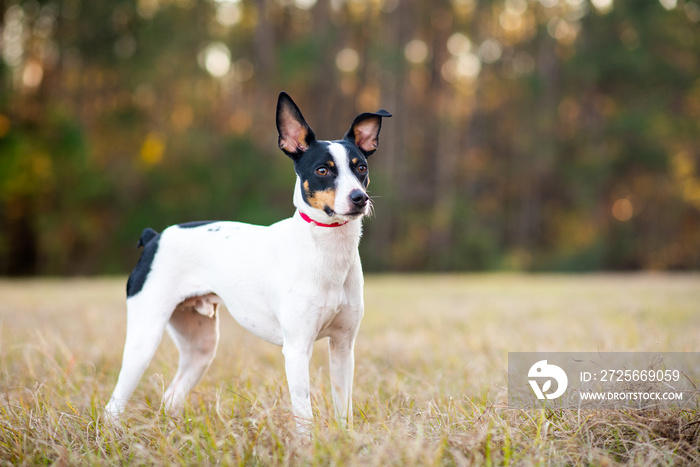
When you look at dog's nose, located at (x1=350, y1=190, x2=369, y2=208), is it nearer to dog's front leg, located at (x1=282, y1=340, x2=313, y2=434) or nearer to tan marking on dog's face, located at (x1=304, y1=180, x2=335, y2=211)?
tan marking on dog's face, located at (x1=304, y1=180, x2=335, y2=211)

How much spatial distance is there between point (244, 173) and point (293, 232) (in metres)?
18.7

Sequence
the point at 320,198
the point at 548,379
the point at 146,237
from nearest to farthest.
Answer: the point at 320,198 → the point at 548,379 → the point at 146,237

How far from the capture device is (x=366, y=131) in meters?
3.26

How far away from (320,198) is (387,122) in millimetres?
18847

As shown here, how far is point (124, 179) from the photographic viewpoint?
63.4 ft

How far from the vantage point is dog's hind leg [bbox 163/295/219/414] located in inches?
139

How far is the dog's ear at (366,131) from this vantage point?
3186mm

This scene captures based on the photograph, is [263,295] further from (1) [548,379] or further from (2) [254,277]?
(1) [548,379]

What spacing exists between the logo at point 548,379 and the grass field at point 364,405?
0.78ft

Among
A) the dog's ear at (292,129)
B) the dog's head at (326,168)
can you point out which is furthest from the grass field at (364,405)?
the dog's ear at (292,129)

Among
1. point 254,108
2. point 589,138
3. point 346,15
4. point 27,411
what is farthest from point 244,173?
point 27,411

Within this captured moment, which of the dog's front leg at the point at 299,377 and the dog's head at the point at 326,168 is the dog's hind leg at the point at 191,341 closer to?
the dog's front leg at the point at 299,377

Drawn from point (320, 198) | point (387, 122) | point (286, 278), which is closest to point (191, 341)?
point (286, 278)

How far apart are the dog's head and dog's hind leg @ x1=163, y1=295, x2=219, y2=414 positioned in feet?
3.52
